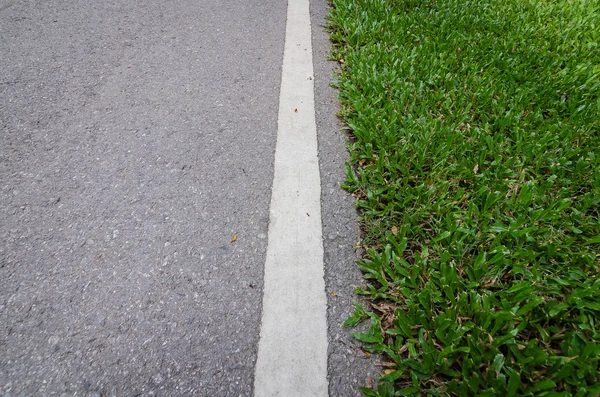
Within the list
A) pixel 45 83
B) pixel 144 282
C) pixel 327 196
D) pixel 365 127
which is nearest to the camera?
pixel 144 282

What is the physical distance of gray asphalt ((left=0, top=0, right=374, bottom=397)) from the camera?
134cm

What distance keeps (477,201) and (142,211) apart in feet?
5.92

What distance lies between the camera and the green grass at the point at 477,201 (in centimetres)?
Answer: 137

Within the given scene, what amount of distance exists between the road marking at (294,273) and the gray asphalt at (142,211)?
5cm

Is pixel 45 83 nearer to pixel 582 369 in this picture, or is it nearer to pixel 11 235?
pixel 11 235

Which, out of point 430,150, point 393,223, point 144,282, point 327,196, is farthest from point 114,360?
point 430,150

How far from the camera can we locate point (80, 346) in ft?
4.42

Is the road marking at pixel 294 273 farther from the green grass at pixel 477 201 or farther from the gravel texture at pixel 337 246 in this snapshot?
the green grass at pixel 477 201

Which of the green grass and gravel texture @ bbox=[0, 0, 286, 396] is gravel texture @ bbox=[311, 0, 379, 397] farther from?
gravel texture @ bbox=[0, 0, 286, 396]

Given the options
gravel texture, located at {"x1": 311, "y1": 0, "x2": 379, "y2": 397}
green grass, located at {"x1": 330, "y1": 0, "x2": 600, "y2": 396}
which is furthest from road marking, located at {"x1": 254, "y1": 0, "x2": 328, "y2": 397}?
green grass, located at {"x1": 330, "y1": 0, "x2": 600, "y2": 396}

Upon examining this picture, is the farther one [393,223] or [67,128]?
[67,128]

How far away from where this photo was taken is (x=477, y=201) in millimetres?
1942

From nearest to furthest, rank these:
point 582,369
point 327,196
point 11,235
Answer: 1. point 582,369
2. point 11,235
3. point 327,196

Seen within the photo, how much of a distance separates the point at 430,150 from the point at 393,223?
2.02 ft
